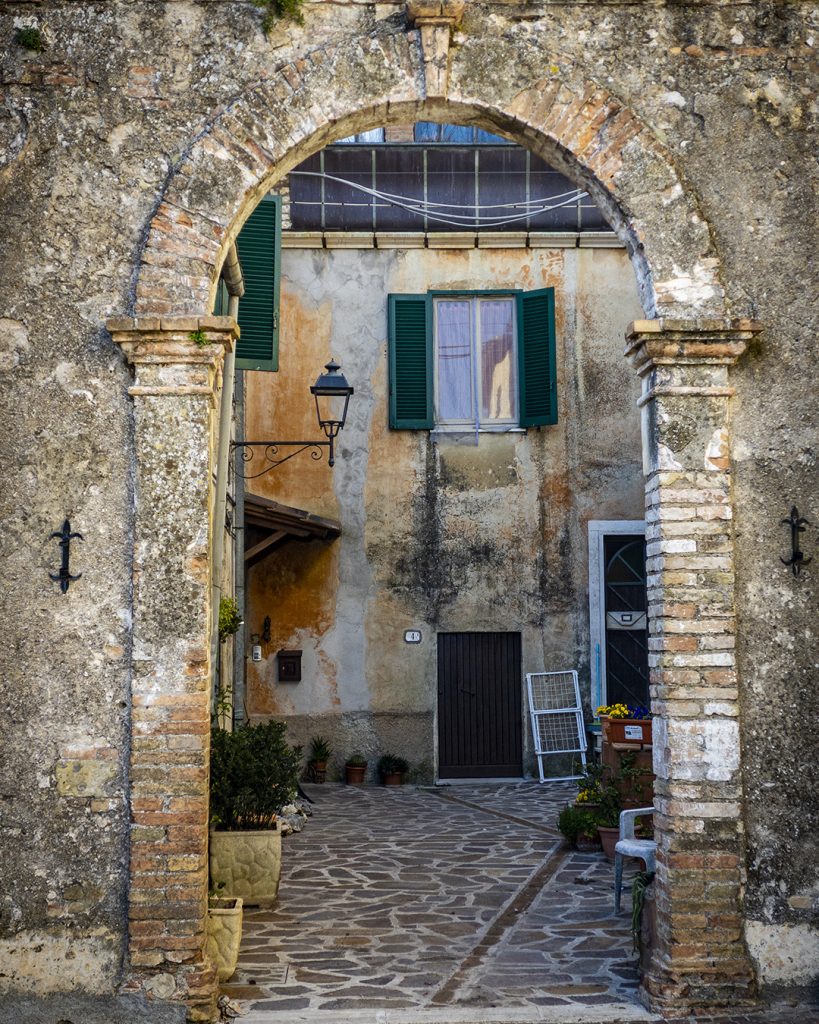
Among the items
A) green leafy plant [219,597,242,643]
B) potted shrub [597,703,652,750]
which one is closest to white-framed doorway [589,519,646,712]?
potted shrub [597,703,652,750]

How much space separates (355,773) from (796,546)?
348 inches

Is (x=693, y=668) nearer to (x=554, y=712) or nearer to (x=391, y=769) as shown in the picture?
(x=554, y=712)

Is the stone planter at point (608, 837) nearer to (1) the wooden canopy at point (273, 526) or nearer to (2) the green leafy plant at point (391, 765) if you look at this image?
(2) the green leafy plant at point (391, 765)

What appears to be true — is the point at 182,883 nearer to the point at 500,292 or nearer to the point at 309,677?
the point at 309,677

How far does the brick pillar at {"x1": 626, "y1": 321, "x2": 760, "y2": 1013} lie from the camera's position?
5.12m

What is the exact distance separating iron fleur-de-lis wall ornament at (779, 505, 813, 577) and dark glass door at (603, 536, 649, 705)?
8.07m

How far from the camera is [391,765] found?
13.3 m

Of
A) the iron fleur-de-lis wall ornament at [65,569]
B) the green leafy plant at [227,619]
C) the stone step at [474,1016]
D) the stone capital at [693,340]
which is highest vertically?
the stone capital at [693,340]

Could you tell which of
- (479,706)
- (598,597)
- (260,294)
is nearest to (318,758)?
(479,706)

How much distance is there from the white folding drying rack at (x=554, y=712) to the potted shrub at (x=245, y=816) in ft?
20.9

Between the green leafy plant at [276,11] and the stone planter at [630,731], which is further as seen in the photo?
the stone planter at [630,731]

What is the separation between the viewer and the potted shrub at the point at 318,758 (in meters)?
13.3

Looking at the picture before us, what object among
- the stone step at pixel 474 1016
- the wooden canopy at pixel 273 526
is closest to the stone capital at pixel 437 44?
the stone step at pixel 474 1016

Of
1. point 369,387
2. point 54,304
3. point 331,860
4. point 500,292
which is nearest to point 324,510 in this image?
point 369,387
